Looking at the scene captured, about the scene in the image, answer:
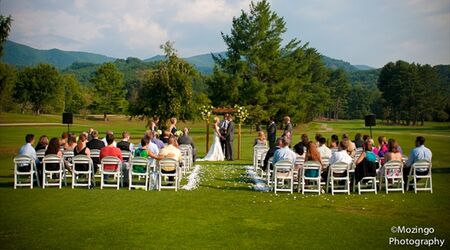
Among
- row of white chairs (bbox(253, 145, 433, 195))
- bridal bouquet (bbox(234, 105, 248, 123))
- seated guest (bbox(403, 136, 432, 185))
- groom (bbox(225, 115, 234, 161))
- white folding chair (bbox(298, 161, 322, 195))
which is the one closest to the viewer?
white folding chair (bbox(298, 161, 322, 195))

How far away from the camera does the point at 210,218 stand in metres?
9.09

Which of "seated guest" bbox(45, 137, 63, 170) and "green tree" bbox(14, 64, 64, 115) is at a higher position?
"green tree" bbox(14, 64, 64, 115)

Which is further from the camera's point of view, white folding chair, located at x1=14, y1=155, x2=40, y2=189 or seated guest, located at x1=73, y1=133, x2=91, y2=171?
seated guest, located at x1=73, y1=133, x2=91, y2=171

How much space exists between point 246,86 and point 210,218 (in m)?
49.1

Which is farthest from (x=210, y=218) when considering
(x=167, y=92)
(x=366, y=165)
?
(x=167, y=92)

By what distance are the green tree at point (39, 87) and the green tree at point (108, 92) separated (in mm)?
7474

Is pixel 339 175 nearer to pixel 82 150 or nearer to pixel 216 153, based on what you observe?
pixel 82 150

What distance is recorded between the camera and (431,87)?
302 feet

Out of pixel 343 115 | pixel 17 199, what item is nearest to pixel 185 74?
pixel 17 199

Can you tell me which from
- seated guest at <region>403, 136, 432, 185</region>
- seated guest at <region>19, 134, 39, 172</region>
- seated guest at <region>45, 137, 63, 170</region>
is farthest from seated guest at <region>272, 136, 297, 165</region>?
seated guest at <region>19, 134, 39, 172</region>

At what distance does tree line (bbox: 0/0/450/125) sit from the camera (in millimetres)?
40594

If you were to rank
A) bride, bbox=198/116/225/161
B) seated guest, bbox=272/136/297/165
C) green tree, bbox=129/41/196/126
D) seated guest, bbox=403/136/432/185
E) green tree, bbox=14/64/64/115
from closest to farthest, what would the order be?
seated guest, bbox=272/136/297/165 < seated guest, bbox=403/136/432/185 < bride, bbox=198/116/225/161 < green tree, bbox=129/41/196/126 < green tree, bbox=14/64/64/115

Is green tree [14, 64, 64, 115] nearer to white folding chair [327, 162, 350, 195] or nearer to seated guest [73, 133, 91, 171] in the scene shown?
seated guest [73, 133, 91, 171]

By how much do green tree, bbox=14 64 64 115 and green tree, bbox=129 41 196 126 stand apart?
173 ft
